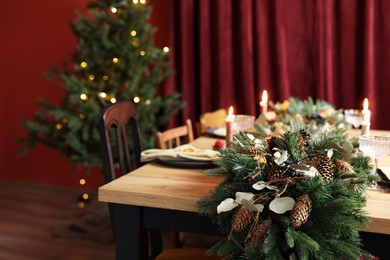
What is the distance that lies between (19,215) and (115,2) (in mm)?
1680

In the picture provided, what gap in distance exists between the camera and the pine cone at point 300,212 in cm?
110

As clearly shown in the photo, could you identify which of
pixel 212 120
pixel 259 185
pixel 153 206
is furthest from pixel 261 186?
pixel 212 120

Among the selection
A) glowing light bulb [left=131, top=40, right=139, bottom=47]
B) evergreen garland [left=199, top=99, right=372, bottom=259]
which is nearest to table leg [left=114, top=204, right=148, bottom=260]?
evergreen garland [left=199, top=99, right=372, bottom=259]

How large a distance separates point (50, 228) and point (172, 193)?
7.92 ft

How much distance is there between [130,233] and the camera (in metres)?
1.49

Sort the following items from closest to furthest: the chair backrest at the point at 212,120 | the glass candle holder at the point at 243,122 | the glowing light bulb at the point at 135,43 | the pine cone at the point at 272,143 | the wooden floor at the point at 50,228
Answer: the pine cone at the point at 272,143 → the glass candle holder at the point at 243,122 → the chair backrest at the point at 212,120 → the wooden floor at the point at 50,228 → the glowing light bulb at the point at 135,43

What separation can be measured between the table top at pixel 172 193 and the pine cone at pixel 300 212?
189 mm

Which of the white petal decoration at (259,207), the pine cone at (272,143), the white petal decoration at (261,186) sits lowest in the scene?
the white petal decoration at (259,207)

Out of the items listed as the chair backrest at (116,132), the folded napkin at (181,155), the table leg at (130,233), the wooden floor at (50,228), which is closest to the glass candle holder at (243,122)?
the folded napkin at (181,155)

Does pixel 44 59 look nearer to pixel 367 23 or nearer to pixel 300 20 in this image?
pixel 300 20

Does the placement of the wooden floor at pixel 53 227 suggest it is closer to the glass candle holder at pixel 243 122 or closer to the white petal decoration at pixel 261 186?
the glass candle holder at pixel 243 122

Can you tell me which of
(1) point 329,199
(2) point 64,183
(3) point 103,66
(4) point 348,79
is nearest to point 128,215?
(1) point 329,199

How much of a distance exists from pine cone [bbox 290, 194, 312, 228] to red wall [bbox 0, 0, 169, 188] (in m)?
3.42

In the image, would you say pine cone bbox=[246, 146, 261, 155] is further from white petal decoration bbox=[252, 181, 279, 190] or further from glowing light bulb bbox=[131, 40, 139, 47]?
glowing light bulb bbox=[131, 40, 139, 47]
